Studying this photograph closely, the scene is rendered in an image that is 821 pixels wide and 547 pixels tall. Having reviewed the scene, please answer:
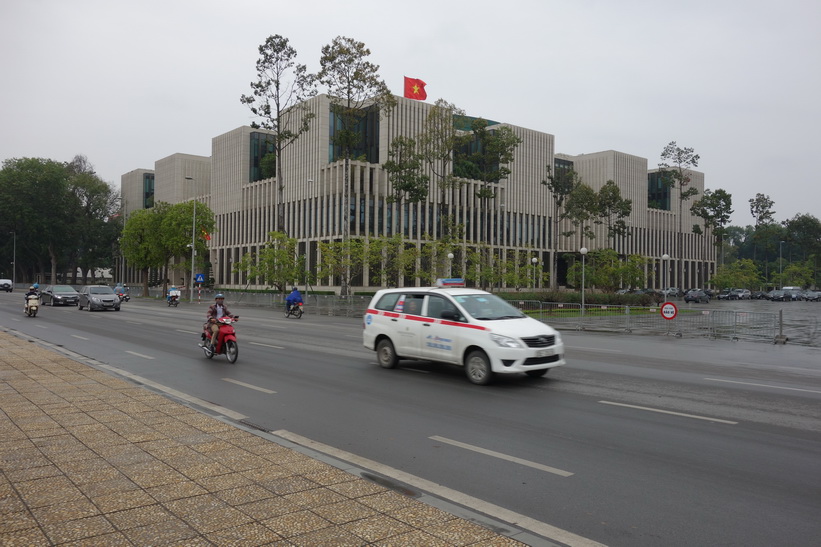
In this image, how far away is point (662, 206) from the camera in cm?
10212

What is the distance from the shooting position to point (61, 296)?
4128 cm

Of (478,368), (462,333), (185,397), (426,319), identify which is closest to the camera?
(185,397)

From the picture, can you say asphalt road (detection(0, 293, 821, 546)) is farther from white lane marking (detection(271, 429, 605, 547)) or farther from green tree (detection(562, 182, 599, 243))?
green tree (detection(562, 182, 599, 243))

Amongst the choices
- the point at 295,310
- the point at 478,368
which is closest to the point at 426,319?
the point at 478,368

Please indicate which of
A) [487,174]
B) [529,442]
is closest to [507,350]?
[529,442]

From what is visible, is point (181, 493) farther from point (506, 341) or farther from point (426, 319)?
point (426, 319)

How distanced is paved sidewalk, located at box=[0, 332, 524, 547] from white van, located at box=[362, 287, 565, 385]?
16.6 feet

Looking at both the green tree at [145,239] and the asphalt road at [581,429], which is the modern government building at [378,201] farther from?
the asphalt road at [581,429]

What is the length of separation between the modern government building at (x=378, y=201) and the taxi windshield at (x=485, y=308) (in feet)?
126

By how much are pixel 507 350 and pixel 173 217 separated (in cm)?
5749

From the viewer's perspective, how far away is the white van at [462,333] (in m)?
10.7

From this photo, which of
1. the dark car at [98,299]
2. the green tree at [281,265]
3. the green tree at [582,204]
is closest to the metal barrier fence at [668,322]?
the green tree at [281,265]

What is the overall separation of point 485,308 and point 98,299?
1254 inches

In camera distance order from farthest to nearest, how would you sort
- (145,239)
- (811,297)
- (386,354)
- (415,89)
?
(811,297) → (415,89) → (145,239) → (386,354)
